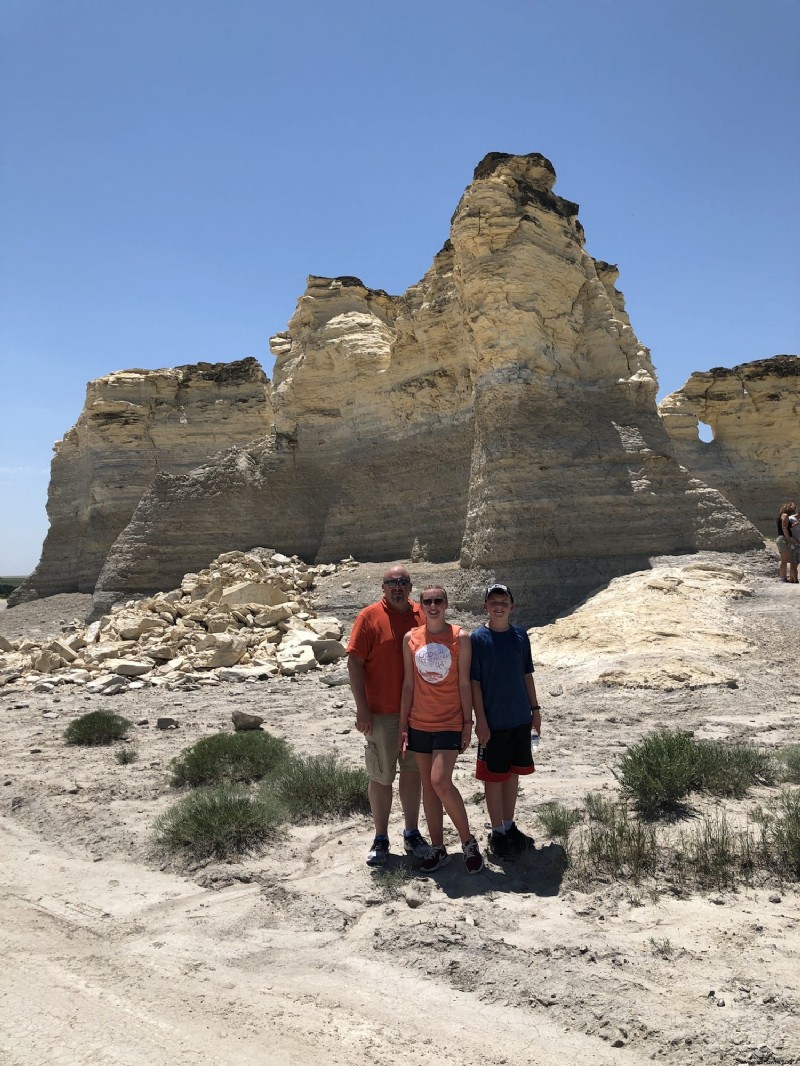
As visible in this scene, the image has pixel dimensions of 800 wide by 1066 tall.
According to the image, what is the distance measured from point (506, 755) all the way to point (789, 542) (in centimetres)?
1148

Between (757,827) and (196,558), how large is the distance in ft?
66.0

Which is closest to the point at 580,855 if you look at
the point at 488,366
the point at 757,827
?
the point at 757,827

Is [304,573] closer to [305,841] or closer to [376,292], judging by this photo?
[376,292]

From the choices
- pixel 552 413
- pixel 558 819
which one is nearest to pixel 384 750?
pixel 558 819

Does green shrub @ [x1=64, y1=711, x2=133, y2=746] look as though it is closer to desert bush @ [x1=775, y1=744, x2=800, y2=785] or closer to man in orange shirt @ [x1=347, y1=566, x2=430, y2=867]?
man in orange shirt @ [x1=347, y1=566, x2=430, y2=867]

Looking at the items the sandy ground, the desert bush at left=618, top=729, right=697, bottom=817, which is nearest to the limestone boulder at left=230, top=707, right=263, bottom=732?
the sandy ground

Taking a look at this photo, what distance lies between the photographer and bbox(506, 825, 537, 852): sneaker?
462 cm

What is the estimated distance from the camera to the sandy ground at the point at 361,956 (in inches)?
114

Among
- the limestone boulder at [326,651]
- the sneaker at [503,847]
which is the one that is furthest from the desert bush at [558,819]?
the limestone boulder at [326,651]

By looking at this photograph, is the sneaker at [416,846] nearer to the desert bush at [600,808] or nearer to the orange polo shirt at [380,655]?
the orange polo shirt at [380,655]

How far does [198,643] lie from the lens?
14430mm

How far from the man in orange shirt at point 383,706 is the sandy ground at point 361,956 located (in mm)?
261

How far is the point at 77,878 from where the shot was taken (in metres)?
4.80

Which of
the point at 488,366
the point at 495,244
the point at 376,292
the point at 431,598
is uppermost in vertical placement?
the point at 376,292
